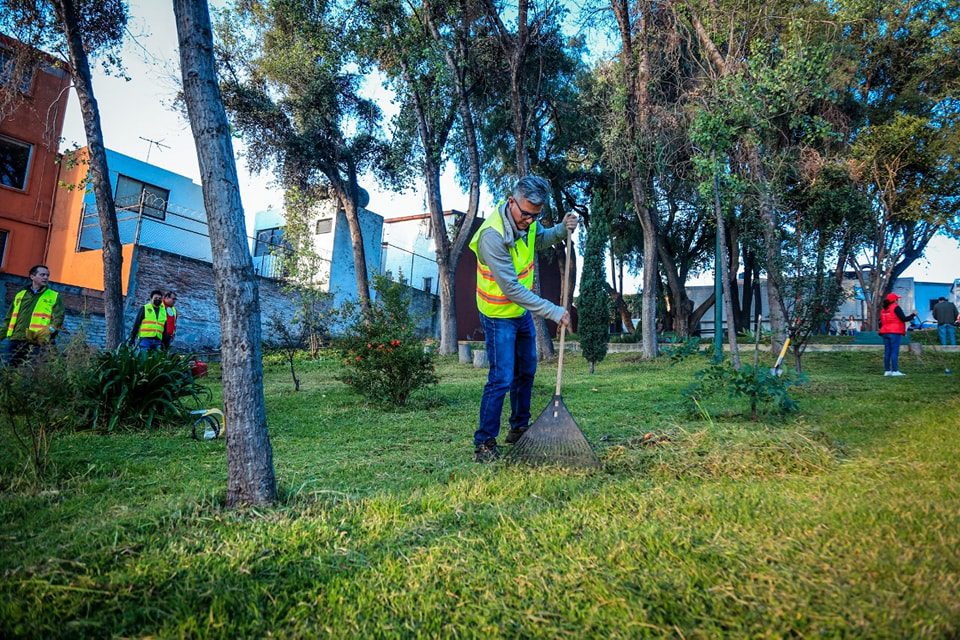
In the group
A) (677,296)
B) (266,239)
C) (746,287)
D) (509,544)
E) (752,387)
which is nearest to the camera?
(509,544)

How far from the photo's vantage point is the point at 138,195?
1736 centimetres

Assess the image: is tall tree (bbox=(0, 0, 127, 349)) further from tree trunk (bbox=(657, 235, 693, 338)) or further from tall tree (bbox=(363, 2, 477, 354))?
tree trunk (bbox=(657, 235, 693, 338))

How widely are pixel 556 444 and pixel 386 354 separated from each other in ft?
11.3

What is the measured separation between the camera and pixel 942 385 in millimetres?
7578

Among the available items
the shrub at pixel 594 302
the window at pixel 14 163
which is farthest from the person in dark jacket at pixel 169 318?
the window at pixel 14 163

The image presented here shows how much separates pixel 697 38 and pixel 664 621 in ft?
49.2

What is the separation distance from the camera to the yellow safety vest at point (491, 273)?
3.72 m

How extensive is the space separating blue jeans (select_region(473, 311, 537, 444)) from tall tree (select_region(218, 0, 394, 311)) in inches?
478

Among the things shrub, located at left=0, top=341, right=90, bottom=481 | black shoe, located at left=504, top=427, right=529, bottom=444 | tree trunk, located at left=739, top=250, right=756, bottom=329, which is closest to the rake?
black shoe, located at left=504, top=427, right=529, bottom=444

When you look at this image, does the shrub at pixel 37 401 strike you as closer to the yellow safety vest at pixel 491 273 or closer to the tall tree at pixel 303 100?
the yellow safety vest at pixel 491 273

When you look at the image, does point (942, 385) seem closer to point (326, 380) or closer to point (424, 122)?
point (326, 380)

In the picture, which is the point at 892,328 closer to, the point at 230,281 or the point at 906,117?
the point at 906,117

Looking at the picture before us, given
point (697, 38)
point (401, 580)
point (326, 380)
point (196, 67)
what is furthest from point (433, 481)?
point (697, 38)

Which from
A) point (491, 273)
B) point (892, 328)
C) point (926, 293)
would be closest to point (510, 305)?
point (491, 273)
